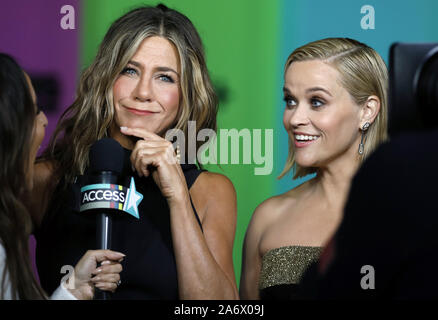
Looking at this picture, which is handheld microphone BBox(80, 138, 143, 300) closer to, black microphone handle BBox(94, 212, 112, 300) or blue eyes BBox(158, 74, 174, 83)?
black microphone handle BBox(94, 212, 112, 300)

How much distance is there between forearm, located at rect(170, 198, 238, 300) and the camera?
5.82 ft

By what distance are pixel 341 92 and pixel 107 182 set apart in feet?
2.43

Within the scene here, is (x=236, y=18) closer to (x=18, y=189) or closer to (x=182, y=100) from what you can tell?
(x=182, y=100)

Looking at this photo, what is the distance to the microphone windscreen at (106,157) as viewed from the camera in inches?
64.2

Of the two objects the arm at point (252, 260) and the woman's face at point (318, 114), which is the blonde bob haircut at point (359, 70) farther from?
the arm at point (252, 260)

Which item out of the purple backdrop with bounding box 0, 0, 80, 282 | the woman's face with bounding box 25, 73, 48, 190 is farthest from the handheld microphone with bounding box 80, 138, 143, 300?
the purple backdrop with bounding box 0, 0, 80, 282

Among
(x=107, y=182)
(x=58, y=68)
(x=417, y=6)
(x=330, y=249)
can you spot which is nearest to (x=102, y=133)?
(x=107, y=182)

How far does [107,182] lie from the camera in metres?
1.61

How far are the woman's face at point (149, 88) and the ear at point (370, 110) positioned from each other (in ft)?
1.72

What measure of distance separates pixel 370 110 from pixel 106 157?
31.4 inches

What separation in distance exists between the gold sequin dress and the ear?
39cm

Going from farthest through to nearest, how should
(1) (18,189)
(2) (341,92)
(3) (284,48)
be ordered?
1. (3) (284,48)
2. (2) (341,92)
3. (1) (18,189)

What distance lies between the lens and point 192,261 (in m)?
1.78

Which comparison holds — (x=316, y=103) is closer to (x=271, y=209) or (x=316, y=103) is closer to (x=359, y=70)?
(x=359, y=70)
